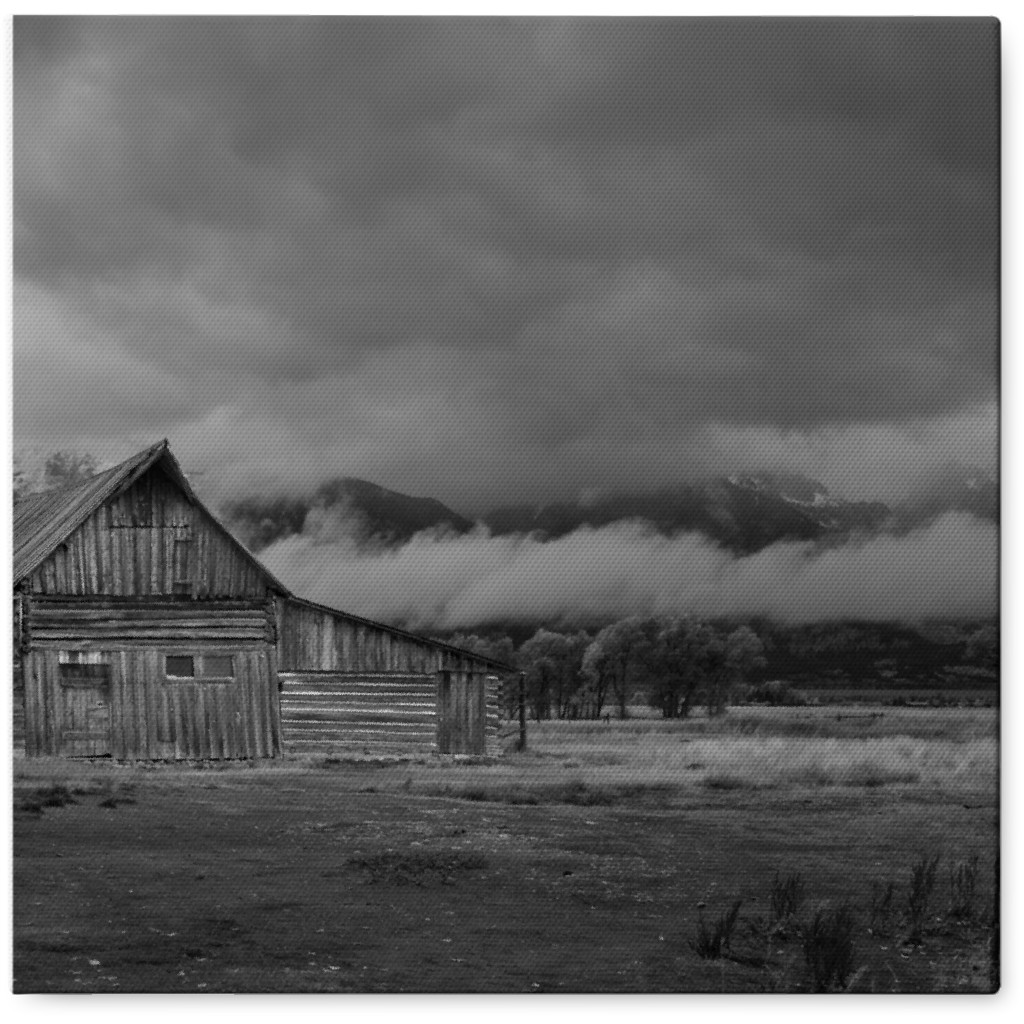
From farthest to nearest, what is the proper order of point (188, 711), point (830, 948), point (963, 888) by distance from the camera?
Answer: point (188, 711) → point (963, 888) → point (830, 948)

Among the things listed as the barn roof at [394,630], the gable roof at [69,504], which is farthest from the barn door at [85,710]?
the barn roof at [394,630]

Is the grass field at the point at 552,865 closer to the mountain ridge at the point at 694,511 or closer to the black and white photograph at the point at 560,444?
the black and white photograph at the point at 560,444

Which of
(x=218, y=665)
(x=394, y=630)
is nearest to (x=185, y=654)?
(x=218, y=665)

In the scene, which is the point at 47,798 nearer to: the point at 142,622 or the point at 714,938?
the point at 142,622

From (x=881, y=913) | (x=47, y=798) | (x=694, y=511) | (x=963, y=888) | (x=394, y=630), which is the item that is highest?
(x=694, y=511)

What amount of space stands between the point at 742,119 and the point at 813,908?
5.53 metres

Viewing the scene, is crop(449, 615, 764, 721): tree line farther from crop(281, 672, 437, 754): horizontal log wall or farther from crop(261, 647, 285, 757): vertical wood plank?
crop(261, 647, 285, 757): vertical wood plank

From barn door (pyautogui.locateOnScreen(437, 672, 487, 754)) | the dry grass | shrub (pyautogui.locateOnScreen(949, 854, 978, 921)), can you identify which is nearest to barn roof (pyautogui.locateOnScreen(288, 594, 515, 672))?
barn door (pyautogui.locateOnScreen(437, 672, 487, 754))

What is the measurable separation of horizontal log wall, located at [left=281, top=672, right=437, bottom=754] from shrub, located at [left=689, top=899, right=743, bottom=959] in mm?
2279

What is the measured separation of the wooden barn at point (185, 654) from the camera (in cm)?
1016

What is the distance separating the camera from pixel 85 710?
1021 centimetres

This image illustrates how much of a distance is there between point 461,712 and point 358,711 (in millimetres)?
739

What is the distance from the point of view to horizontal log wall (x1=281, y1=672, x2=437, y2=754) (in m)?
10.4

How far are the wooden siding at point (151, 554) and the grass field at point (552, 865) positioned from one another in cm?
127
